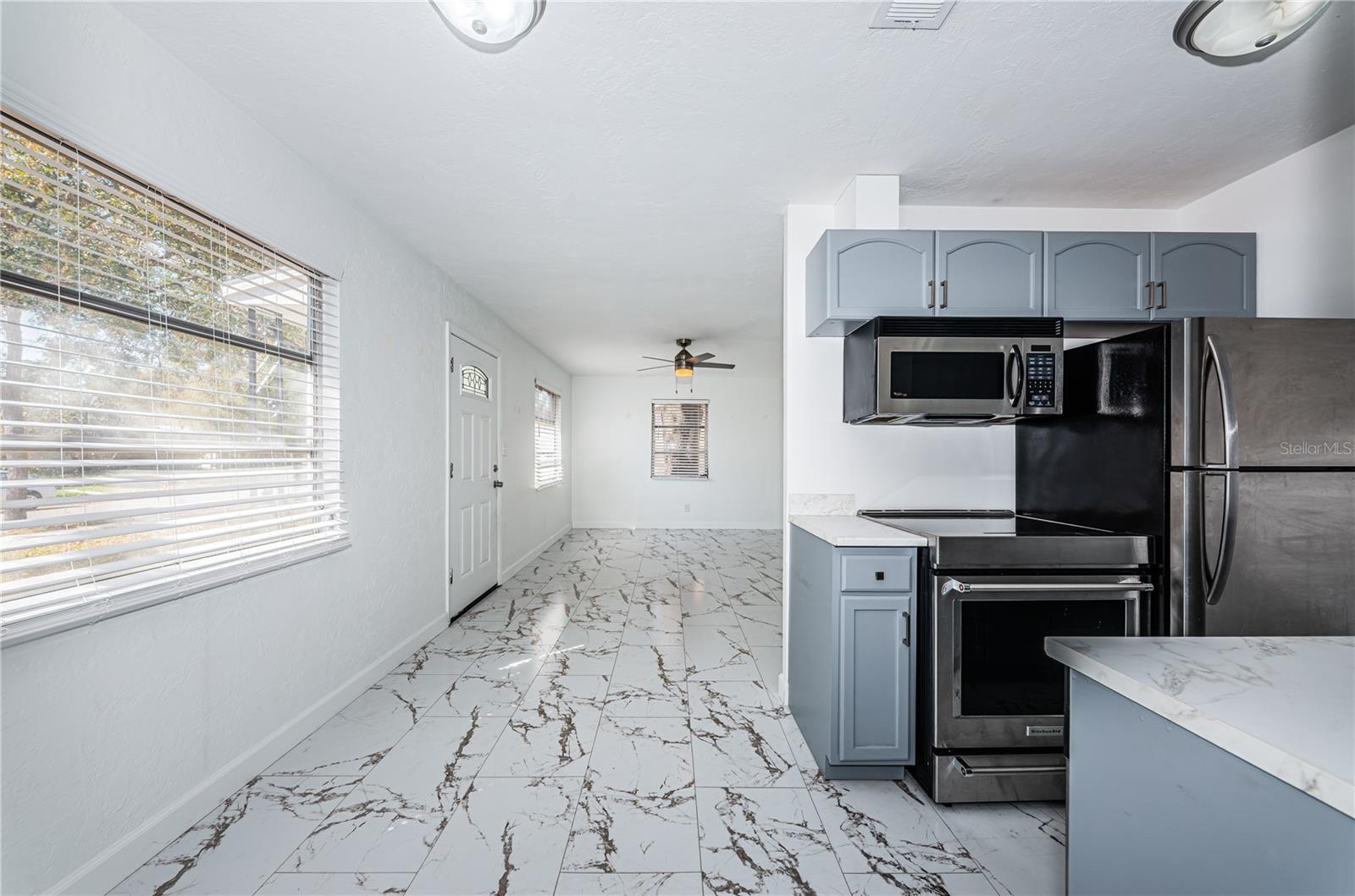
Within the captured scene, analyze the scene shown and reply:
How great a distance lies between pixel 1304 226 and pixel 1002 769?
2.52 m

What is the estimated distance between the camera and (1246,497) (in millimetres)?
1824

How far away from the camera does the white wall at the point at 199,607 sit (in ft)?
4.55

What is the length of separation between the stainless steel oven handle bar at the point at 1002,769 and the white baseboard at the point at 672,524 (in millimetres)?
6647

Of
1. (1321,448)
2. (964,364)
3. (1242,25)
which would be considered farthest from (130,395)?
(1321,448)

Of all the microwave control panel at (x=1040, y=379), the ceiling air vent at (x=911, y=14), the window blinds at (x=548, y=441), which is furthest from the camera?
the window blinds at (x=548, y=441)

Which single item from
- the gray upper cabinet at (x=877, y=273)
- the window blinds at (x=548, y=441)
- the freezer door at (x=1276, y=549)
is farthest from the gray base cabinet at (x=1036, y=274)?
the window blinds at (x=548, y=441)

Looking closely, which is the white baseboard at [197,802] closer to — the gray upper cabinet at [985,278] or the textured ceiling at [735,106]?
the textured ceiling at [735,106]

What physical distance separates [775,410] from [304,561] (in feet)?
22.9

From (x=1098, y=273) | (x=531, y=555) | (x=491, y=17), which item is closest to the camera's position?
(x=491, y=17)

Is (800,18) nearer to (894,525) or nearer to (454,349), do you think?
(894,525)

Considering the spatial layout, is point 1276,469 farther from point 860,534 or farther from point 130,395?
point 130,395

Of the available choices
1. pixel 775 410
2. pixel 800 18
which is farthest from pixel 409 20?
pixel 775 410

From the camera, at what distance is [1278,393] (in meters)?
1.81

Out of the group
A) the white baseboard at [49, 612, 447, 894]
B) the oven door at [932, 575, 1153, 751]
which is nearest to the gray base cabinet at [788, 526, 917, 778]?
the oven door at [932, 575, 1153, 751]
